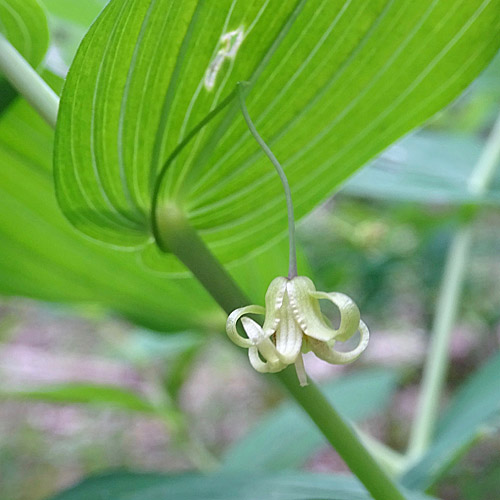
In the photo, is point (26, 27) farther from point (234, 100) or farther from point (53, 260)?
point (53, 260)

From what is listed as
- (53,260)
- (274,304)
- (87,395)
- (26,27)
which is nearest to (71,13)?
(53,260)

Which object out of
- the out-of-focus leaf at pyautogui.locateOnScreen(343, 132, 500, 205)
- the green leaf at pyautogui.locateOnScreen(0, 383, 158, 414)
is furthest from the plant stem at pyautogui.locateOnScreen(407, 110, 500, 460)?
the green leaf at pyautogui.locateOnScreen(0, 383, 158, 414)

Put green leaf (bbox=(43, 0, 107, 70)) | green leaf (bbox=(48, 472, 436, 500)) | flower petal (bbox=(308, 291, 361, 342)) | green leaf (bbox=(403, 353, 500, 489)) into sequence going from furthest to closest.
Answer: green leaf (bbox=(43, 0, 107, 70)) < green leaf (bbox=(403, 353, 500, 489)) < green leaf (bbox=(48, 472, 436, 500)) < flower petal (bbox=(308, 291, 361, 342))

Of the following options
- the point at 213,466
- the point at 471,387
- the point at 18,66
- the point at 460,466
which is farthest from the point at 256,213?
the point at 460,466

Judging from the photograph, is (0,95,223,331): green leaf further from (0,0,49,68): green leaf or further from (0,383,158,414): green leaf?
(0,383,158,414): green leaf

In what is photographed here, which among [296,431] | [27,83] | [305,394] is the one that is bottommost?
[296,431]
